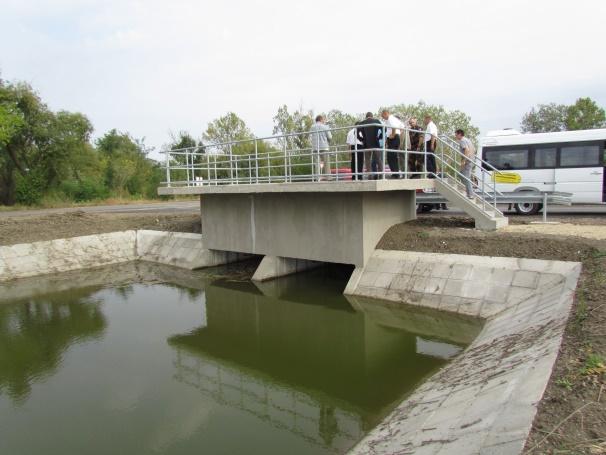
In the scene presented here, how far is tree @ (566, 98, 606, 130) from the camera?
4197 centimetres

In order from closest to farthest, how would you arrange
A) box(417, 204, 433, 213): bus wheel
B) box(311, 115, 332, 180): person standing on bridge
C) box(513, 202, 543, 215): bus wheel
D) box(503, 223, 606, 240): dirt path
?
box(503, 223, 606, 240): dirt path
box(311, 115, 332, 180): person standing on bridge
box(513, 202, 543, 215): bus wheel
box(417, 204, 433, 213): bus wheel

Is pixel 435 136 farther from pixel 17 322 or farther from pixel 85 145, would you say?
pixel 85 145

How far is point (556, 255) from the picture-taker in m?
8.88

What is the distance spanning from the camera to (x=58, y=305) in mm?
11828

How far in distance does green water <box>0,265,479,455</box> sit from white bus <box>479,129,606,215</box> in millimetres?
7763

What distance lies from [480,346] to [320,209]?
5.75 meters

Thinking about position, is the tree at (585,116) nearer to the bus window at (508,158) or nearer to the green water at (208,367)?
the bus window at (508,158)

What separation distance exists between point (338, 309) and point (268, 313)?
1.60 meters

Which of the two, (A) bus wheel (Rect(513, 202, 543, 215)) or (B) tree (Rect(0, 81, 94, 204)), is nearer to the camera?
(A) bus wheel (Rect(513, 202, 543, 215))

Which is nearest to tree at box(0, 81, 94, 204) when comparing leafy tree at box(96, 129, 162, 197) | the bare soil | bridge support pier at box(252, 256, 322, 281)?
leafy tree at box(96, 129, 162, 197)

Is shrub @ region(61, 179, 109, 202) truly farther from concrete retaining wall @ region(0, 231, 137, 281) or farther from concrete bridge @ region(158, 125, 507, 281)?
concrete bridge @ region(158, 125, 507, 281)

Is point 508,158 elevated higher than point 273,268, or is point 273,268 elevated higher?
point 508,158

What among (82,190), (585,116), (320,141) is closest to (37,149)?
(82,190)

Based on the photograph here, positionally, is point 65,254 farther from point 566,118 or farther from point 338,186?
point 566,118
